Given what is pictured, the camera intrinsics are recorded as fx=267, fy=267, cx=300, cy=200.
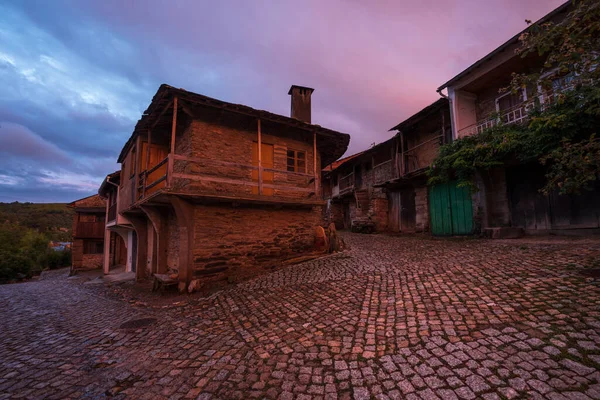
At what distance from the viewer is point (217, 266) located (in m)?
8.45

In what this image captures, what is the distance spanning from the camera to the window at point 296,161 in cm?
1096

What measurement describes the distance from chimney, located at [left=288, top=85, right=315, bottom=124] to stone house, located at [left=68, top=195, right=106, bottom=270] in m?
19.0

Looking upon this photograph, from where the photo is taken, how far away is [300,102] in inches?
488

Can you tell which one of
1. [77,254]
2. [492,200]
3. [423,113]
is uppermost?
[423,113]

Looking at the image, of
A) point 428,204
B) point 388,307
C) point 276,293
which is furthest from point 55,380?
point 428,204

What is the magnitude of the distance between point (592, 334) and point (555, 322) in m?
0.35

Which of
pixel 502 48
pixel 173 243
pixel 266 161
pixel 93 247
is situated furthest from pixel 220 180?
pixel 93 247

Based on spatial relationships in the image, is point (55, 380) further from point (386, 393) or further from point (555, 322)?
point (555, 322)

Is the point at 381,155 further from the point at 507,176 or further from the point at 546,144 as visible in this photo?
the point at 546,144

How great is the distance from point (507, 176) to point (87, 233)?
2790cm

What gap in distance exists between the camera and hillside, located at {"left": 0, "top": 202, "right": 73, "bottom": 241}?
44.7 meters

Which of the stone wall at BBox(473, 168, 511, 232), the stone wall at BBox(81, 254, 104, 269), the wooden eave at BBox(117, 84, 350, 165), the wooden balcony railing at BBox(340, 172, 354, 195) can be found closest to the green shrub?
the stone wall at BBox(81, 254, 104, 269)

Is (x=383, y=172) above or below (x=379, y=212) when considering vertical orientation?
above

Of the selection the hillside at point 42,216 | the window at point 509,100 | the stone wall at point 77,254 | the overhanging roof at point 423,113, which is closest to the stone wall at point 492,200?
the window at point 509,100
